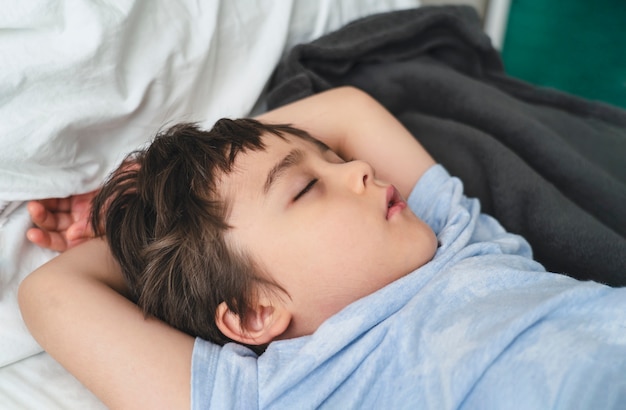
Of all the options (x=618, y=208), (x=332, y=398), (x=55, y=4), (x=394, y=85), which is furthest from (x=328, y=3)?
(x=332, y=398)

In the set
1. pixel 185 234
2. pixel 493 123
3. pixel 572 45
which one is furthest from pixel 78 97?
pixel 572 45

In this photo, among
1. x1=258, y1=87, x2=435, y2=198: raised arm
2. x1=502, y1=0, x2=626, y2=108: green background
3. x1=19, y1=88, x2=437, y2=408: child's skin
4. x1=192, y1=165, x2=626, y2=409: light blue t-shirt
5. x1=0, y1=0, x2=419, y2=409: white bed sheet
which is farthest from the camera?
x1=502, y1=0, x2=626, y2=108: green background

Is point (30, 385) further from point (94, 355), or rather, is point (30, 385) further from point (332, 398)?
point (332, 398)

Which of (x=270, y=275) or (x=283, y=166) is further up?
(x=283, y=166)

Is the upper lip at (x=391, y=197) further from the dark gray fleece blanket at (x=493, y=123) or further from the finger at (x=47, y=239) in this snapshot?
the finger at (x=47, y=239)

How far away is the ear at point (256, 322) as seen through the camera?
65 cm

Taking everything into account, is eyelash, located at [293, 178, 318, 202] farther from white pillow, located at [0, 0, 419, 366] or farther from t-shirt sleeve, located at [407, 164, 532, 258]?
white pillow, located at [0, 0, 419, 366]

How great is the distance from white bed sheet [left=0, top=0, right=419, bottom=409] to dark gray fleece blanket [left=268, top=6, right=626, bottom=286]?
14cm

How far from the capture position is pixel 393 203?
710 millimetres

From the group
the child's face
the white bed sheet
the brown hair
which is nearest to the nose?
the child's face

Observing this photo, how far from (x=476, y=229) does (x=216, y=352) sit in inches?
15.8

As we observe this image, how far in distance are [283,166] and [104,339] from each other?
11.0 inches

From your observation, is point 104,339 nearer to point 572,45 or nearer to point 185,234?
point 185,234

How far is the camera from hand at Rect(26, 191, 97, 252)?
30.0 inches
